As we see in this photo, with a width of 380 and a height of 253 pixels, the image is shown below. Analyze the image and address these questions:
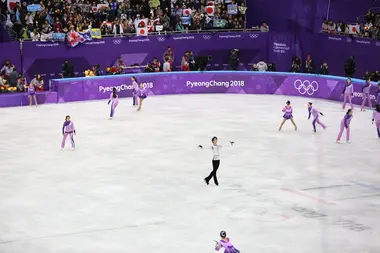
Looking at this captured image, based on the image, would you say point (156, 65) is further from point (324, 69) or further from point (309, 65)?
point (324, 69)

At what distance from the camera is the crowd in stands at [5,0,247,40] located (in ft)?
139

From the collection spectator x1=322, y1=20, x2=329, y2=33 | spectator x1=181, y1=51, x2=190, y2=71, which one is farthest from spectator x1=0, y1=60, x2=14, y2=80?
spectator x1=322, y1=20, x2=329, y2=33

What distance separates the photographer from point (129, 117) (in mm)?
37844

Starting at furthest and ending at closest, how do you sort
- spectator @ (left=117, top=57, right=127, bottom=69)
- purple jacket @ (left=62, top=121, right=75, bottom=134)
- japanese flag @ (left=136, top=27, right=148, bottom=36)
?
japanese flag @ (left=136, top=27, right=148, bottom=36), spectator @ (left=117, top=57, right=127, bottom=69), purple jacket @ (left=62, top=121, right=75, bottom=134)

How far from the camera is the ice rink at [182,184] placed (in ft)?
68.9

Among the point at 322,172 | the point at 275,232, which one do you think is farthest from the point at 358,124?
the point at 275,232

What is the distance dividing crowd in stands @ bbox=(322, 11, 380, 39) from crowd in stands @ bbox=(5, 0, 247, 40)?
5.58 m

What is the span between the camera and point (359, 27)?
1690 inches

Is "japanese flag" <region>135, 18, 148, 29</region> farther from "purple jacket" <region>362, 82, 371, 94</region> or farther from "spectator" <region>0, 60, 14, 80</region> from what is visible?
"purple jacket" <region>362, 82, 371, 94</region>

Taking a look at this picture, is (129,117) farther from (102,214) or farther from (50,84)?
(102,214)

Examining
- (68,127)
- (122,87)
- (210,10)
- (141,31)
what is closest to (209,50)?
(210,10)

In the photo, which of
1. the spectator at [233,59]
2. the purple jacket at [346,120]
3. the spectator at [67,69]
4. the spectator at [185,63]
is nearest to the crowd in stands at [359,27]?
the spectator at [233,59]

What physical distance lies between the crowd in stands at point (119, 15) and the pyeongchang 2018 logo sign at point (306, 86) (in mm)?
5941

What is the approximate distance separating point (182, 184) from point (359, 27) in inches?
818
